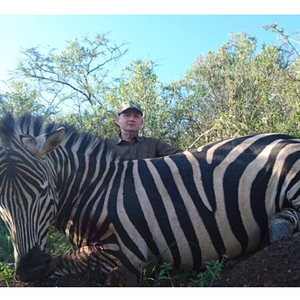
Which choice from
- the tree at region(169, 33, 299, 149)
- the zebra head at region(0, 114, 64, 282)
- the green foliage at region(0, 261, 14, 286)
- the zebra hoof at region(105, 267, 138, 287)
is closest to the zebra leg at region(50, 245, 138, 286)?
the zebra hoof at region(105, 267, 138, 287)

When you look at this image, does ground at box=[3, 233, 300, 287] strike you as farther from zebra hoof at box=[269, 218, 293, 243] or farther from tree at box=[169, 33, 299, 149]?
tree at box=[169, 33, 299, 149]

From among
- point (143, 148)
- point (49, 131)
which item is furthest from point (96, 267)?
point (143, 148)

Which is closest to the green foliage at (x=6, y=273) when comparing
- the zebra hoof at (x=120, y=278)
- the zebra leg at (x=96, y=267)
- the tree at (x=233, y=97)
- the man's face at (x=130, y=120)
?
the zebra leg at (x=96, y=267)

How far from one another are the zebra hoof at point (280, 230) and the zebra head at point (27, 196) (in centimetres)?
124

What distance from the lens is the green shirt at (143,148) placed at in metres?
3.61

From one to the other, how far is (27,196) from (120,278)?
0.69 metres

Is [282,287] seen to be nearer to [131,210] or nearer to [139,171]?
[131,210]

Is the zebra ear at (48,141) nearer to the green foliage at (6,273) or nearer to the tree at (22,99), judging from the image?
the green foliage at (6,273)

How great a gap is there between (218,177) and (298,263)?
0.72m

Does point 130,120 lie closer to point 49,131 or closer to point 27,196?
point 49,131

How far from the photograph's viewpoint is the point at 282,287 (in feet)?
5.28

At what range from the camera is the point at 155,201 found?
218 cm

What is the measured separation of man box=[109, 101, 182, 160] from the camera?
3602 mm

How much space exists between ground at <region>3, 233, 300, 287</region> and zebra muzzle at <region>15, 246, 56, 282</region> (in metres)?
0.90
